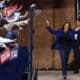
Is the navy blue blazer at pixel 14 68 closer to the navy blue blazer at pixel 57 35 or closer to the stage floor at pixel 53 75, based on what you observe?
the navy blue blazer at pixel 57 35

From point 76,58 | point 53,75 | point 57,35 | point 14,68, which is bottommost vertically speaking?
point 53,75

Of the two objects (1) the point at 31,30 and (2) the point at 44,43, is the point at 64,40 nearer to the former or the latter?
(2) the point at 44,43

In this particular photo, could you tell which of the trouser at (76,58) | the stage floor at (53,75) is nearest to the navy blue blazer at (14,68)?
the stage floor at (53,75)

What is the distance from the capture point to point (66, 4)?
44.4 ft

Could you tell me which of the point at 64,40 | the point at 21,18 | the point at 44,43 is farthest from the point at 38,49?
the point at 21,18

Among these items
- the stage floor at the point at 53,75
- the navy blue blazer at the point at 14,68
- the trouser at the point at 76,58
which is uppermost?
the navy blue blazer at the point at 14,68

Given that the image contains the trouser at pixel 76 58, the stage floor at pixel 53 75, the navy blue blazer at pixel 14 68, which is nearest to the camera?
the navy blue blazer at pixel 14 68

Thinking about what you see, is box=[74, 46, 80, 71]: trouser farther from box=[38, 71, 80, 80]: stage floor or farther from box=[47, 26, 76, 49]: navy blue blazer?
box=[47, 26, 76, 49]: navy blue blazer

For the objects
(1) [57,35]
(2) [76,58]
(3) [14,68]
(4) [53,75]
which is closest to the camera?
(3) [14,68]

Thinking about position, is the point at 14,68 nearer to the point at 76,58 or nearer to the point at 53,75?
the point at 53,75

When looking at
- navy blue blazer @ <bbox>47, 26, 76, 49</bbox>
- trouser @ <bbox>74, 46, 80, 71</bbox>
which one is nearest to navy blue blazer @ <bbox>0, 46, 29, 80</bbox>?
navy blue blazer @ <bbox>47, 26, 76, 49</bbox>

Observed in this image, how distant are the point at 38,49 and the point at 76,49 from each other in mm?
1603

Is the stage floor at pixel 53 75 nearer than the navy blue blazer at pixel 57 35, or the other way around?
the navy blue blazer at pixel 57 35

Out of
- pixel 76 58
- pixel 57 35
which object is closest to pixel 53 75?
pixel 76 58
